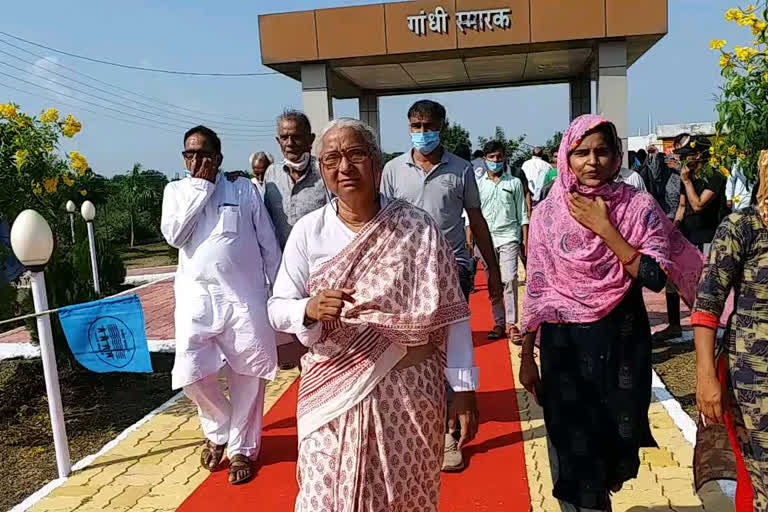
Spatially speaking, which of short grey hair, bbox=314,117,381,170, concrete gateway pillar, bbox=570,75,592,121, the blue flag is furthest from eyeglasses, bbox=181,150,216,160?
concrete gateway pillar, bbox=570,75,592,121

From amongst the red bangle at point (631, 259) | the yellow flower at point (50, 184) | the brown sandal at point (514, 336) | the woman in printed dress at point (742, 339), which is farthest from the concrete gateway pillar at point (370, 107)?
the woman in printed dress at point (742, 339)

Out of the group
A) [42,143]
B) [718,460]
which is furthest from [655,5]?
[718,460]

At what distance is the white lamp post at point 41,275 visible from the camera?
13.5 ft

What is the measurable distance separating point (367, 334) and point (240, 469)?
2.04 metres

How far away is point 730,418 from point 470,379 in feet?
3.11

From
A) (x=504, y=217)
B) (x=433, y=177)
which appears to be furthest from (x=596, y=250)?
(x=504, y=217)

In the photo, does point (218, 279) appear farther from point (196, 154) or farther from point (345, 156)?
point (345, 156)

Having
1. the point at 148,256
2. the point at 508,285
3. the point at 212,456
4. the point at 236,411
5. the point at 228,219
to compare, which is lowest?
the point at 148,256

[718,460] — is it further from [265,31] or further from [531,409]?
[265,31]

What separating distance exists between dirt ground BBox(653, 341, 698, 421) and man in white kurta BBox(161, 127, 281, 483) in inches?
118

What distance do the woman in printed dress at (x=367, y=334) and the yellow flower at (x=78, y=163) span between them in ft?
19.0

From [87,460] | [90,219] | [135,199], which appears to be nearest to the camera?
→ [87,460]

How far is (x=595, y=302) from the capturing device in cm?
278

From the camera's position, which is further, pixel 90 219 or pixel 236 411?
pixel 90 219
